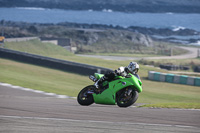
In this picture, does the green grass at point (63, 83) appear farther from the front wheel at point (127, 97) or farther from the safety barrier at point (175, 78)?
the front wheel at point (127, 97)

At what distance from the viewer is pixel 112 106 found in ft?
37.0

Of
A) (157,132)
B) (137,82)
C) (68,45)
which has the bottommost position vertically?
(157,132)

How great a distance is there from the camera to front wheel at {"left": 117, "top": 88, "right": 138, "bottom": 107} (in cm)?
1067

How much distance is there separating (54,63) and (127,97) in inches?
887

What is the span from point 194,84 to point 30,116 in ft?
75.1

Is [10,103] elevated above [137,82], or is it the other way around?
[137,82]

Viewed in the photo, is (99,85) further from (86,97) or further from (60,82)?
(60,82)

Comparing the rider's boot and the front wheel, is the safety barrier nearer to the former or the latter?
the rider's boot

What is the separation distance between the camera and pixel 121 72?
36.2ft

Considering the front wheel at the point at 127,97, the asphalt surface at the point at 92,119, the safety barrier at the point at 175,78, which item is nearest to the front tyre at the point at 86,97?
the asphalt surface at the point at 92,119

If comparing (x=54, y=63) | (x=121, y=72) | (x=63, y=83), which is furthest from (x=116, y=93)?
(x=54, y=63)

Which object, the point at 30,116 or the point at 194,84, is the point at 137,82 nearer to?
the point at 30,116

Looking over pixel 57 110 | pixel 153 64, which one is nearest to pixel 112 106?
pixel 57 110

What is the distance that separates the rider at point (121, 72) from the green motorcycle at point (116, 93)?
0.13m
